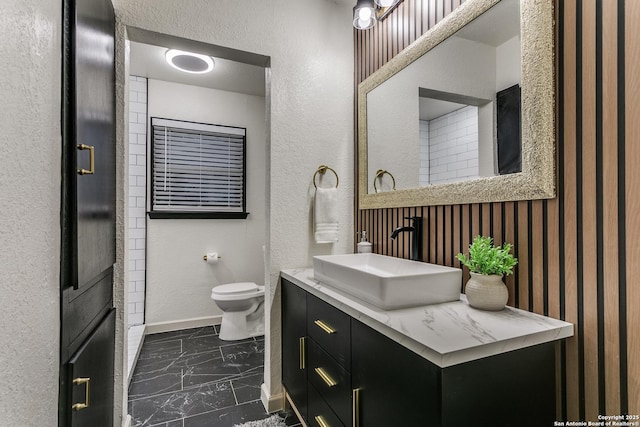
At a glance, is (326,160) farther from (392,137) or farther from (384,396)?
(384,396)

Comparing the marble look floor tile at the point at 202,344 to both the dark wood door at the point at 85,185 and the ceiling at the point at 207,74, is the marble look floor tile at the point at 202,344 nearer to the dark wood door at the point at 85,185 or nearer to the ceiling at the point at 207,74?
the dark wood door at the point at 85,185

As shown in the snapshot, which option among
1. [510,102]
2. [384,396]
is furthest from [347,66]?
[384,396]

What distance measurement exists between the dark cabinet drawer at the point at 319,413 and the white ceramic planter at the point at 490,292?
75 cm

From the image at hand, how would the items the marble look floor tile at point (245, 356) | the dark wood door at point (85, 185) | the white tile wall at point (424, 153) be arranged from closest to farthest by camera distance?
the dark wood door at point (85, 185) < the white tile wall at point (424, 153) < the marble look floor tile at point (245, 356)

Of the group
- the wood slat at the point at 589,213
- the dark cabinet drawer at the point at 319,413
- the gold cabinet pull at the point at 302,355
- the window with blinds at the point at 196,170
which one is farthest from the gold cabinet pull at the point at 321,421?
the window with blinds at the point at 196,170

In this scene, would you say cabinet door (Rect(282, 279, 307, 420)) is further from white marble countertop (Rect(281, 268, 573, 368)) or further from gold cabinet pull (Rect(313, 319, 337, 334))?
white marble countertop (Rect(281, 268, 573, 368))

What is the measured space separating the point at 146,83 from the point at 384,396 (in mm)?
3481

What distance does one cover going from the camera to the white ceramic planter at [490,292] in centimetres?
110

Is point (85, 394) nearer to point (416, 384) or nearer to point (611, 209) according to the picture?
point (416, 384)

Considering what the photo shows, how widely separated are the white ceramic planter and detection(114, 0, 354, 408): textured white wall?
1144 millimetres

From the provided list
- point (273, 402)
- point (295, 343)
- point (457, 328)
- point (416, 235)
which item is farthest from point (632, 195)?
point (273, 402)

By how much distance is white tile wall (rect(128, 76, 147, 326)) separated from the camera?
10.2 ft

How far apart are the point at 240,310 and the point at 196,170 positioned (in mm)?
1562

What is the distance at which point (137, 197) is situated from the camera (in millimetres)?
3127
